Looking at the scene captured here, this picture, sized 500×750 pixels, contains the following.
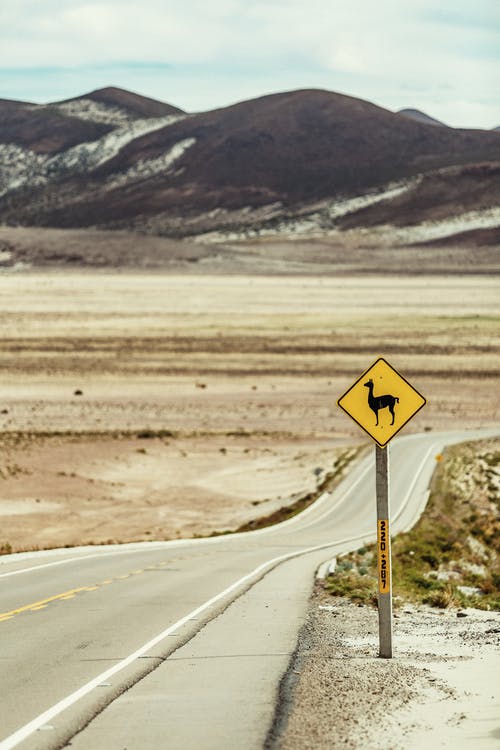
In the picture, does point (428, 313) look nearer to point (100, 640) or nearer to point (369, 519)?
point (369, 519)

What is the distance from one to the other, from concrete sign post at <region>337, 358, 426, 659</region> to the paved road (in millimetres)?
1274

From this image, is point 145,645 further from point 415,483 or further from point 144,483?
point 415,483

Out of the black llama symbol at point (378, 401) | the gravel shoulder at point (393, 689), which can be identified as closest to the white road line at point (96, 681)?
the gravel shoulder at point (393, 689)

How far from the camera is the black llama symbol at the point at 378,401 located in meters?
13.0

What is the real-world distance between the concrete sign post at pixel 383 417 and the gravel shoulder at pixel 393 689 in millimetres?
731

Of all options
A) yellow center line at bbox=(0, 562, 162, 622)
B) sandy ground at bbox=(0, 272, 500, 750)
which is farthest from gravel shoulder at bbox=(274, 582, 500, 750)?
yellow center line at bbox=(0, 562, 162, 622)

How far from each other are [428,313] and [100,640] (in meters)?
117

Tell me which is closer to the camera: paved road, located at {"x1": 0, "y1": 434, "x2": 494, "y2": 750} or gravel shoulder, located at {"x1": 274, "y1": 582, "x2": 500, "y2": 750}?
gravel shoulder, located at {"x1": 274, "y1": 582, "x2": 500, "y2": 750}

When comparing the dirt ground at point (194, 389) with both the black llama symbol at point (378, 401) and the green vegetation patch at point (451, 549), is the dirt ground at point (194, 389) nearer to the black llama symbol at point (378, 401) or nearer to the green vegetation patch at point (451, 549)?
the green vegetation patch at point (451, 549)

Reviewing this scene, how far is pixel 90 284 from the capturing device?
517ft

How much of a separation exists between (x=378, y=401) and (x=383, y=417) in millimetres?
177

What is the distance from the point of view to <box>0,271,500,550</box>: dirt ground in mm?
54656

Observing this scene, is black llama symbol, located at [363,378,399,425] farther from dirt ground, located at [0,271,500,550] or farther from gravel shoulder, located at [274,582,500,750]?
dirt ground, located at [0,271,500,550]

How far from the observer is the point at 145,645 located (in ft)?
47.3
